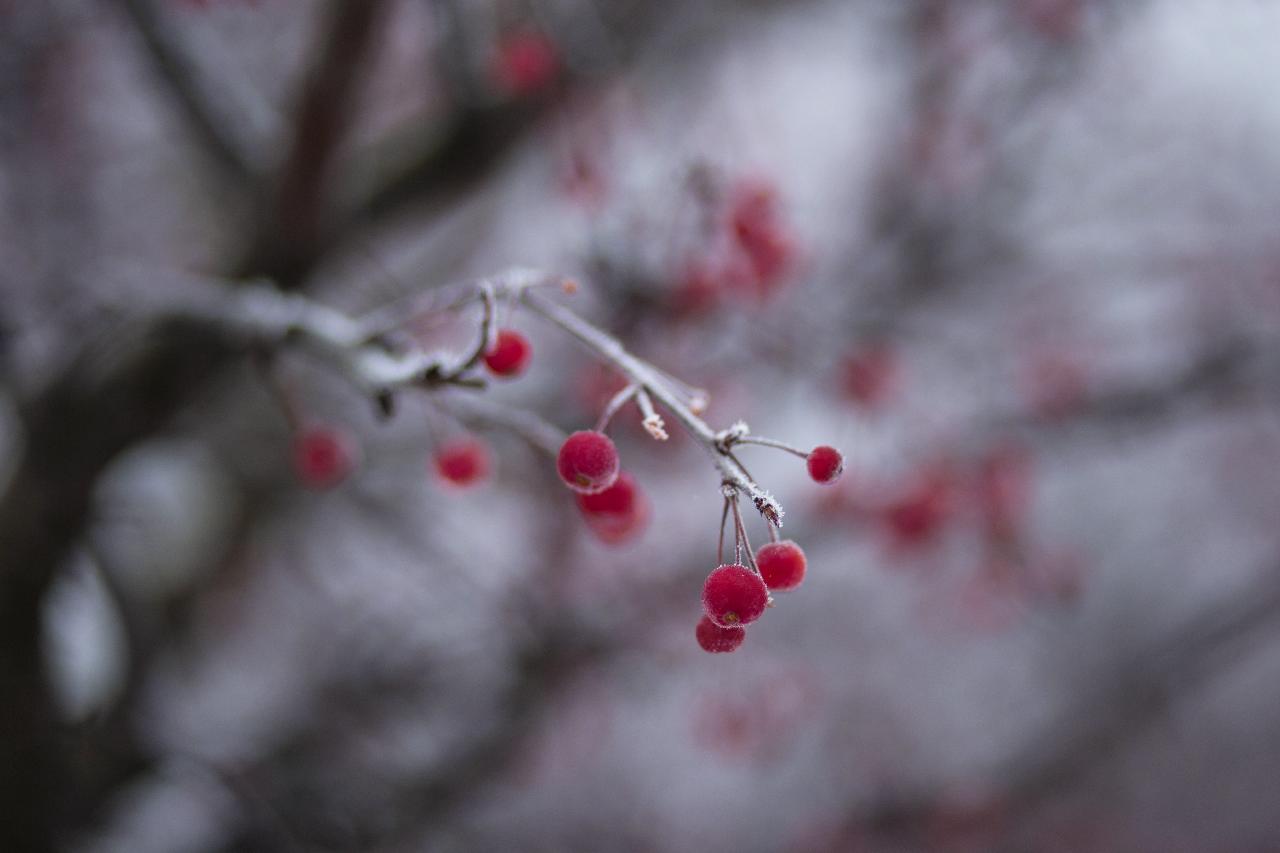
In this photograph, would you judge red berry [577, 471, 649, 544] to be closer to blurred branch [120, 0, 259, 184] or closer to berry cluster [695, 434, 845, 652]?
berry cluster [695, 434, 845, 652]

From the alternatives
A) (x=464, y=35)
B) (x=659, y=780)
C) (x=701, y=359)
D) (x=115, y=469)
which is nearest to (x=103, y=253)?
(x=115, y=469)

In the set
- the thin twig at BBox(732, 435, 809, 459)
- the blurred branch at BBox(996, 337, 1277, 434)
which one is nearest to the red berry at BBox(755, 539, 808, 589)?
the thin twig at BBox(732, 435, 809, 459)

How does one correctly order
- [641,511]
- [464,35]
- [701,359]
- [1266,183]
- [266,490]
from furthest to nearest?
[1266,183] → [266,490] → [701,359] → [464,35] → [641,511]

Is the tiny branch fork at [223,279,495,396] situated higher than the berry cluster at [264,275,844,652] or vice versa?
the tiny branch fork at [223,279,495,396]

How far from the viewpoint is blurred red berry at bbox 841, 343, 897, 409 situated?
344 cm

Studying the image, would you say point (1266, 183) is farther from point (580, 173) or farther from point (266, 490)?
point (266, 490)

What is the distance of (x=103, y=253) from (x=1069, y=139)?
7216mm

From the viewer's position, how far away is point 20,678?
3.29 metres

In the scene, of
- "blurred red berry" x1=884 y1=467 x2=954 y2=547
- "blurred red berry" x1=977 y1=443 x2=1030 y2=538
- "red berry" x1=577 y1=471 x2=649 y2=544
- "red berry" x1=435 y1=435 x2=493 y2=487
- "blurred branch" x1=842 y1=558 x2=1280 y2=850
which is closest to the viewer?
"red berry" x1=577 y1=471 x2=649 y2=544

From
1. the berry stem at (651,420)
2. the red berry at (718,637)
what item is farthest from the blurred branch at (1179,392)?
the berry stem at (651,420)

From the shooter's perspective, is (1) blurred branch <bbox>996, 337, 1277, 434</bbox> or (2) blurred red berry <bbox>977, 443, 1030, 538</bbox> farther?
(1) blurred branch <bbox>996, 337, 1277, 434</bbox>

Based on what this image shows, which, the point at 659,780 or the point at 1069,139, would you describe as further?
the point at 659,780

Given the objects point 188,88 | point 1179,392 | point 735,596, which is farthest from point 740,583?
point 1179,392

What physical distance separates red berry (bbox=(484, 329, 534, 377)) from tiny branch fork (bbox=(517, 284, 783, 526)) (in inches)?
6.5
